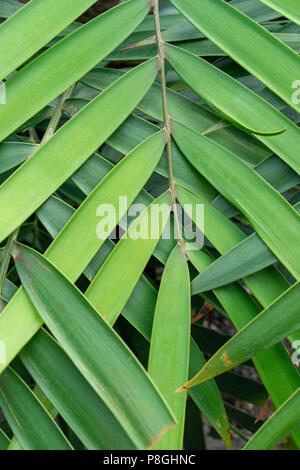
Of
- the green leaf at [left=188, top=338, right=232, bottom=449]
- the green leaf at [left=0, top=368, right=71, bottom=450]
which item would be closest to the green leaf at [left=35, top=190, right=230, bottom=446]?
the green leaf at [left=188, top=338, right=232, bottom=449]

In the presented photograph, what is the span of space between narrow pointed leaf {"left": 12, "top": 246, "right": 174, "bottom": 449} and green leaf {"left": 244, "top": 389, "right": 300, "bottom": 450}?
8cm

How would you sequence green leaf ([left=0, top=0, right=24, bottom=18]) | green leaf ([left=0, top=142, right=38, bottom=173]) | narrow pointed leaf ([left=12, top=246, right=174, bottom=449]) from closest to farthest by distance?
narrow pointed leaf ([left=12, top=246, right=174, bottom=449]) → green leaf ([left=0, top=142, right=38, bottom=173]) → green leaf ([left=0, top=0, right=24, bottom=18])

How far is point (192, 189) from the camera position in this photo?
1.39ft

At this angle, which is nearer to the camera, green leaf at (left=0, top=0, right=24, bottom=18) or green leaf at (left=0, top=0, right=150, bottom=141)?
green leaf at (left=0, top=0, right=150, bottom=141)

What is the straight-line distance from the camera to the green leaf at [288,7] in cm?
41

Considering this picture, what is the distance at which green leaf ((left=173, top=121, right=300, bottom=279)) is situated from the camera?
1.26ft

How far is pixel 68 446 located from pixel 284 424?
6.7 inches

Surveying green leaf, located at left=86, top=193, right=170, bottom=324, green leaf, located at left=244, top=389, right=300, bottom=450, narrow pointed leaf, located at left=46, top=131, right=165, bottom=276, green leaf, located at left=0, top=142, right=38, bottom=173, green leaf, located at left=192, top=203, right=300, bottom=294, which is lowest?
green leaf, located at left=244, top=389, right=300, bottom=450

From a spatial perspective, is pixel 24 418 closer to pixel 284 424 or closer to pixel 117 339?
pixel 117 339

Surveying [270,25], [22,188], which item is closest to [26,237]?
[22,188]

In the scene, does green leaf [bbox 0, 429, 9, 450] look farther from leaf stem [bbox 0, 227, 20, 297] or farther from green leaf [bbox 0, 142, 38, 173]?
green leaf [bbox 0, 142, 38, 173]

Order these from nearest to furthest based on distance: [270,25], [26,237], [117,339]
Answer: [117,339] < [270,25] < [26,237]

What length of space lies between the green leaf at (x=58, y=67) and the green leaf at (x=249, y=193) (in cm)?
10

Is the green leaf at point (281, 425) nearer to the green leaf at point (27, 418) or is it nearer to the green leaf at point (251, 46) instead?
the green leaf at point (27, 418)
